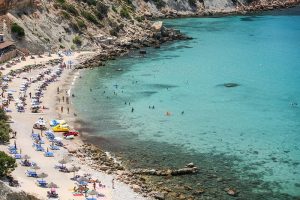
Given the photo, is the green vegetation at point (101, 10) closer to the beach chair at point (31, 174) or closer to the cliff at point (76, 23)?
the cliff at point (76, 23)

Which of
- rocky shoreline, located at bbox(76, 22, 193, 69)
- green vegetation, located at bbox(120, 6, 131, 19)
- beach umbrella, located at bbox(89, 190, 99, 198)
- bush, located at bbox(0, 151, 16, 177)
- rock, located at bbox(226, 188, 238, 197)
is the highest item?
green vegetation, located at bbox(120, 6, 131, 19)

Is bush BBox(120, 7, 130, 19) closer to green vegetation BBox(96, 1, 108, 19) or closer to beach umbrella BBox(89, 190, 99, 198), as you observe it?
green vegetation BBox(96, 1, 108, 19)

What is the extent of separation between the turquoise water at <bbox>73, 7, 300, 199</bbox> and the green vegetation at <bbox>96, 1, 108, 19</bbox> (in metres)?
16.9

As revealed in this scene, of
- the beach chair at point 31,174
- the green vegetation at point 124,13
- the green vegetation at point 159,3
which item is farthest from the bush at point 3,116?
the green vegetation at point 159,3

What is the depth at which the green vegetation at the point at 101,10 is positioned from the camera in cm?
12268

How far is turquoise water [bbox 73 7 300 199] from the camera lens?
181ft

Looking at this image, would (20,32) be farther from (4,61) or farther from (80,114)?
(80,114)

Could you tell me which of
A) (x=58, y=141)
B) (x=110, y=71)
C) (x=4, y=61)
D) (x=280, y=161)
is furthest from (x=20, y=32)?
(x=280, y=161)

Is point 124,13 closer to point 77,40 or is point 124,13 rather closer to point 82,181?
point 77,40

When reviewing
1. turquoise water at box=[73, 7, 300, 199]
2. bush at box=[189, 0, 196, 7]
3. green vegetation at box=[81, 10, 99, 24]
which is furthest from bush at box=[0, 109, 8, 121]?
bush at box=[189, 0, 196, 7]

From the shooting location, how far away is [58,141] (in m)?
58.0

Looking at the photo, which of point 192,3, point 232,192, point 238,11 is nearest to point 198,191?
point 232,192

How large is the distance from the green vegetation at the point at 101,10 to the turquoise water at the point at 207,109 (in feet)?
55.5

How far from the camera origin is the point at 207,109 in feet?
243
